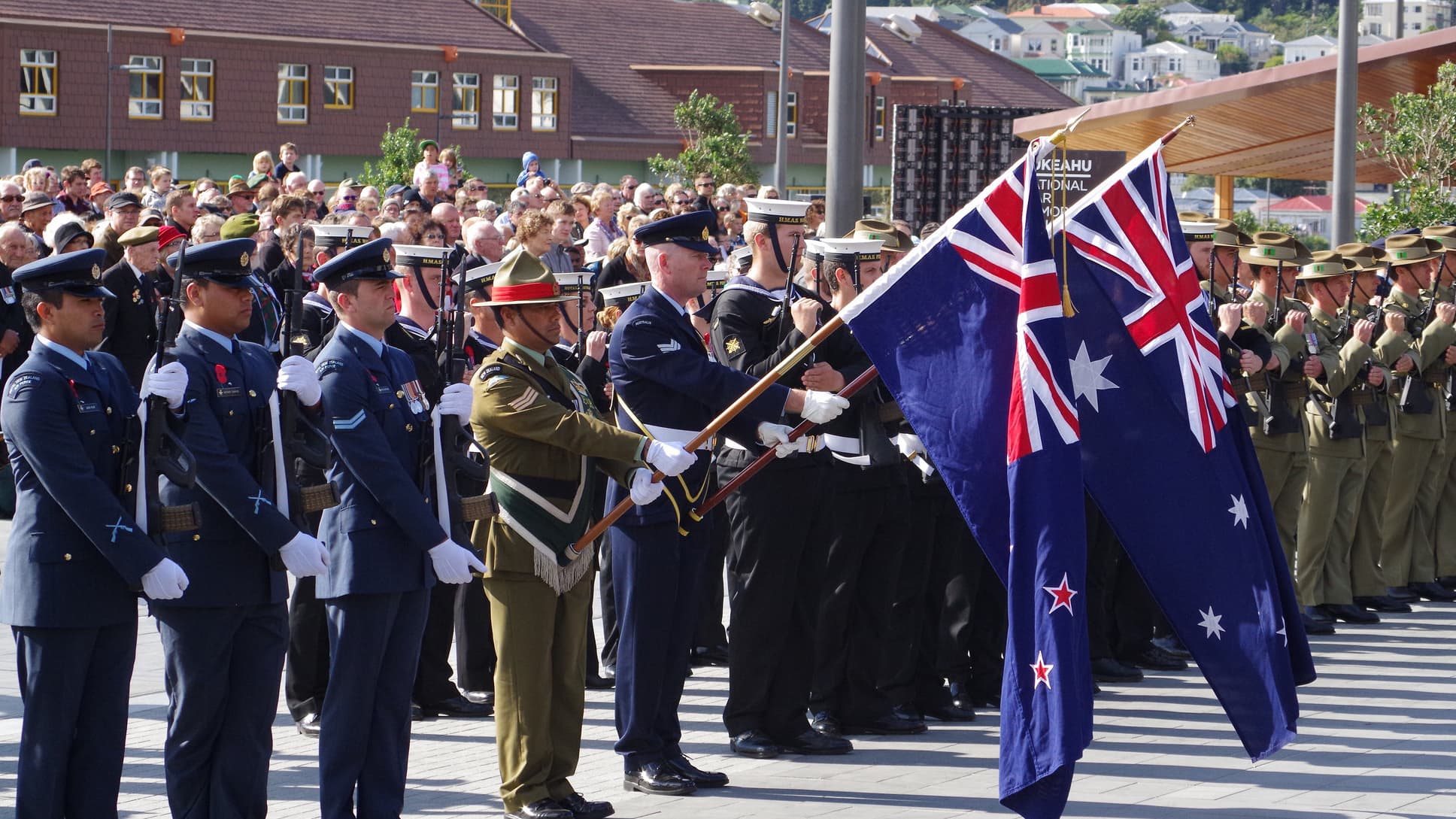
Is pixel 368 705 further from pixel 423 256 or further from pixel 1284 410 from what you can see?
pixel 1284 410

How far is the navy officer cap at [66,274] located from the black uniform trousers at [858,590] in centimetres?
331

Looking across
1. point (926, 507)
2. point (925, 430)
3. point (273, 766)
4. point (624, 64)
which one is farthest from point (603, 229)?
point (624, 64)

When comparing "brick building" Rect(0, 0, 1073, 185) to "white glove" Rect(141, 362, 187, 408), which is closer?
"white glove" Rect(141, 362, 187, 408)

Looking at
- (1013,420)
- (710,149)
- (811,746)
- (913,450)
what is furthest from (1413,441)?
(710,149)

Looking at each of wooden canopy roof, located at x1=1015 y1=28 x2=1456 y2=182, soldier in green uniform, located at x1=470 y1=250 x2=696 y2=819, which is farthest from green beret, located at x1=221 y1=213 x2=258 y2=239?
wooden canopy roof, located at x1=1015 y1=28 x2=1456 y2=182

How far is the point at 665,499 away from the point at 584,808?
119 cm

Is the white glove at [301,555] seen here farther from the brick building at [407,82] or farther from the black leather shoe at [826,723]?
the brick building at [407,82]

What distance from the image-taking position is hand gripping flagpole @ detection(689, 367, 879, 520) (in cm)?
737

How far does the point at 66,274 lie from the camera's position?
5.84m

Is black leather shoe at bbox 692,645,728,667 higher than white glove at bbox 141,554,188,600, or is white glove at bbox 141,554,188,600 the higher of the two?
white glove at bbox 141,554,188,600

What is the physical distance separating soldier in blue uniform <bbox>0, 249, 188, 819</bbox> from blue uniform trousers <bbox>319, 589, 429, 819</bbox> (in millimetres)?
709

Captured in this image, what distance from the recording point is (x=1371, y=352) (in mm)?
12023

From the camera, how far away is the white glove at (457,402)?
21.6 feet

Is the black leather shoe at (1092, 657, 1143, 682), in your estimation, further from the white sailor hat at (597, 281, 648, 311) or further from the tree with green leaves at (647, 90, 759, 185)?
the tree with green leaves at (647, 90, 759, 185)
